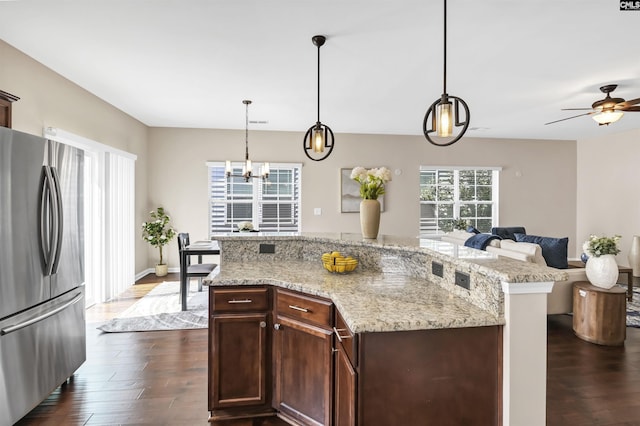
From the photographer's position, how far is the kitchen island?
1.47 m

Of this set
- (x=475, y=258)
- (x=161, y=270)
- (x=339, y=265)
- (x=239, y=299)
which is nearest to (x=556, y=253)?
(x=475, y=258)

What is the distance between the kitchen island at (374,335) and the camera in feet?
4.82

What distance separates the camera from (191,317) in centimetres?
407

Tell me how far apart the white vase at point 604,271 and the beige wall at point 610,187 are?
164 inches

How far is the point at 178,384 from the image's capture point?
2.63m

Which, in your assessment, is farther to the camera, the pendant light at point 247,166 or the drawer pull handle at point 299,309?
the pendant light at point 247,166

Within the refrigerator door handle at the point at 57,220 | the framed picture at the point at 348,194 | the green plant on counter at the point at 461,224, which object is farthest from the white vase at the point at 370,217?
the green plant on counter at the point at 461,224

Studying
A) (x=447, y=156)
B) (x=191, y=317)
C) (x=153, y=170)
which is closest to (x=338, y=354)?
(x=191, y=317)

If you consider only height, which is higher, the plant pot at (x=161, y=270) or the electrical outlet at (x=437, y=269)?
the electrical outlet at (x=437, y=269)

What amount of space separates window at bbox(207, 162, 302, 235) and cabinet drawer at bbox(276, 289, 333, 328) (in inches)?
188

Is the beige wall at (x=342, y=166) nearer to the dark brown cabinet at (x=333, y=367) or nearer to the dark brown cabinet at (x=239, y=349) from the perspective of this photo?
the dark brown cabinet at (x=239, y=349)

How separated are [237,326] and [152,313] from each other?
2.61 m

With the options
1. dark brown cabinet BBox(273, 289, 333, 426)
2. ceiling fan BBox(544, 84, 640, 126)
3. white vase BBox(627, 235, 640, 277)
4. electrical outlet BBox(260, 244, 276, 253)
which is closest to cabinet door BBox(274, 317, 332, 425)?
dark brown cabinet BBox(273, 289, 333, 426)

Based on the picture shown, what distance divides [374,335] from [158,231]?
→ 17.6 ft
